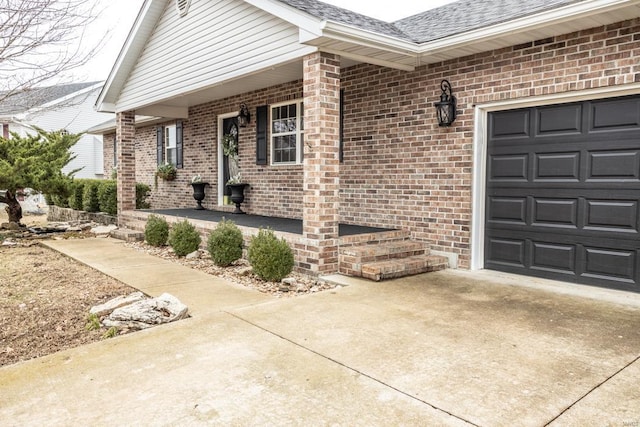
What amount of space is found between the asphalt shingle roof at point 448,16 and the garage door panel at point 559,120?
1.12 meters

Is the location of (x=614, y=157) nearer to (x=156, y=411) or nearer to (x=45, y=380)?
(x=156, y=411)

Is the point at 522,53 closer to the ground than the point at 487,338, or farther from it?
farther from it

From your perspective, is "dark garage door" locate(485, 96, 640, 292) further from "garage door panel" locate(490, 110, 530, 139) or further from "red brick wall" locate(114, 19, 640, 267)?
"red brick wall" locate(114, 19, 640, 267)

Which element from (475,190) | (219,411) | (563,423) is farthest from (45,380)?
(475,190)

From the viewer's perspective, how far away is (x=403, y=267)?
559cm

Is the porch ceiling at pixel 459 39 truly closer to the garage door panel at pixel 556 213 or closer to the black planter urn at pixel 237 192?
the garage door panel at pixel 556 213

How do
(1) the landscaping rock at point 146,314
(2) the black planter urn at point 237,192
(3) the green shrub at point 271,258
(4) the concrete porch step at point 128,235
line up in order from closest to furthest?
(1) the landscaping rock at point 146,314 < (3) the green shrub at point 271,258 < (4) the concrete porch step at point 128,235 < (2) the black planter urn at point 237,192

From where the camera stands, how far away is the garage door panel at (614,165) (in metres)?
4.67

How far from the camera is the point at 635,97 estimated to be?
184 inches

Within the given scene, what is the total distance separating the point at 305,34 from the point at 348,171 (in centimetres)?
269

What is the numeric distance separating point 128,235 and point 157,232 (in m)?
1.23

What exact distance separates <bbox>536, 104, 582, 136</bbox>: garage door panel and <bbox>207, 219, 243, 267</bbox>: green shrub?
403 centimetres

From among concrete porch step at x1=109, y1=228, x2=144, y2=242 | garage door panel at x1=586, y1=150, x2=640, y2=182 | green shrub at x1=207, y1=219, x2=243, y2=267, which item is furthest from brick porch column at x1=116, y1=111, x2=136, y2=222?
garage door panel at x1=586, y1=150, x2=640, y2=182

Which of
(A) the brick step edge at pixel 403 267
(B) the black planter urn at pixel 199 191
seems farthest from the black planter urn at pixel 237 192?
(A) the brick step edge at pixel 403 267
